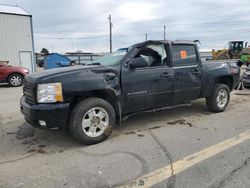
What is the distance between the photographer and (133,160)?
4098 mm

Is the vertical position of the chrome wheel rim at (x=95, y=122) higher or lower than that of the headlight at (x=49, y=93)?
lower

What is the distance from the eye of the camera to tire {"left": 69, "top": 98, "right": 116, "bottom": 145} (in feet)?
15.1

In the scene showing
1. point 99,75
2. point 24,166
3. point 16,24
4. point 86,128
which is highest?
point 16,24

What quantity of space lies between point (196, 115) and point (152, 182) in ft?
12.1

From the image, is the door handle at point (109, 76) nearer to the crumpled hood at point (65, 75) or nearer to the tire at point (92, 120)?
the crumpled hood at point (65, 75)

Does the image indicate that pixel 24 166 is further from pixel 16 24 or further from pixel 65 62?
pixel 16 24

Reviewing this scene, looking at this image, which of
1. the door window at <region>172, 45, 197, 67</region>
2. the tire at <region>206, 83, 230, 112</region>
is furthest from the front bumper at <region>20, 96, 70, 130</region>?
the tire at <region>206, 83, 230, 112</region>

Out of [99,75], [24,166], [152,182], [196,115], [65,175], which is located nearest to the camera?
[152,182]

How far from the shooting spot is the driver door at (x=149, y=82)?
525 cm

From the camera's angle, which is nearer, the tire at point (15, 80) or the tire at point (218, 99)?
the tire at point (218, 99)

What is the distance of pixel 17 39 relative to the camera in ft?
82.0

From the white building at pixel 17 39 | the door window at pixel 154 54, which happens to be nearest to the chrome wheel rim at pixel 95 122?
the door window at pixel 154 54

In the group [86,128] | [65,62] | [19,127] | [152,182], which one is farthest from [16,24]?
[152,182]

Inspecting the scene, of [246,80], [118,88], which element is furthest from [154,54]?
[246,80]
